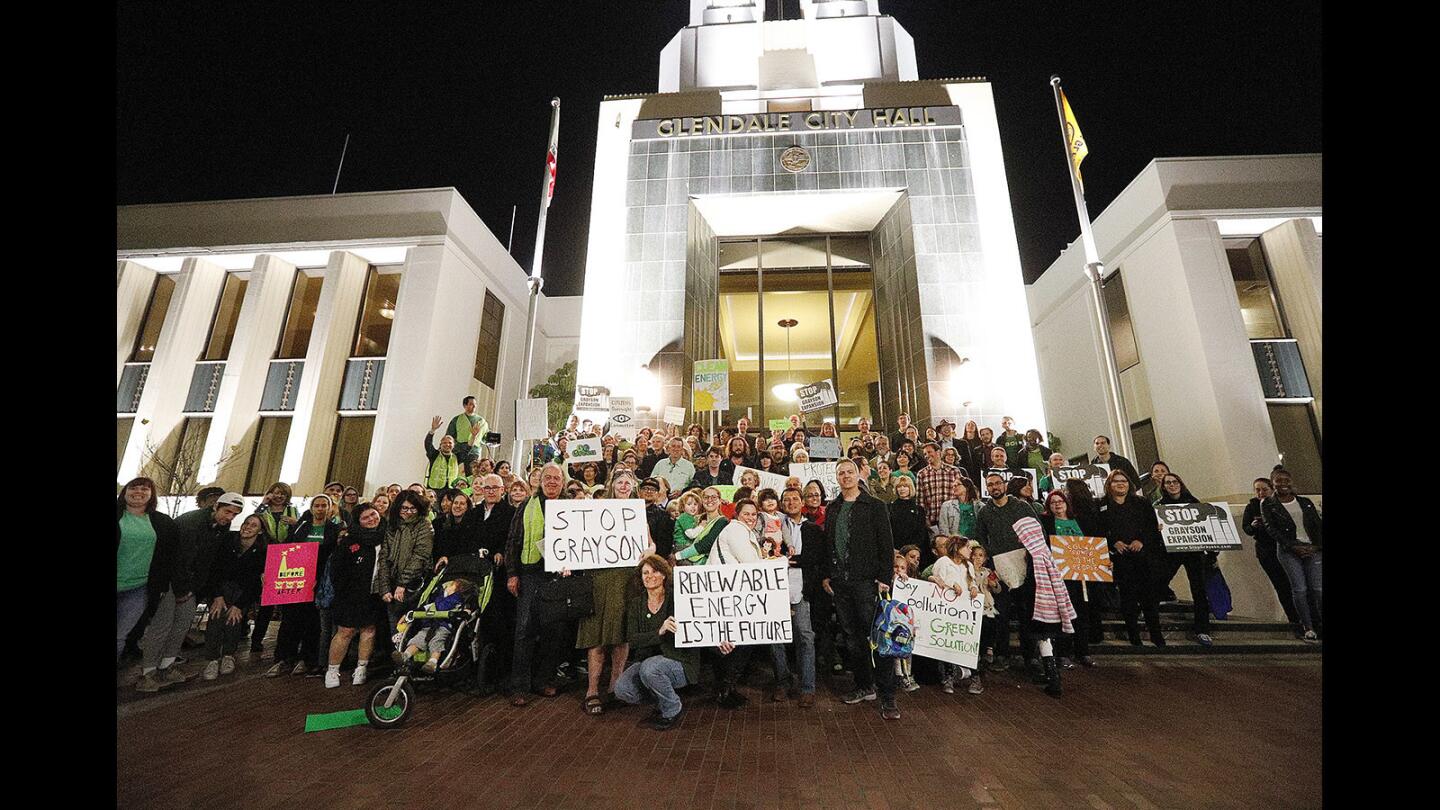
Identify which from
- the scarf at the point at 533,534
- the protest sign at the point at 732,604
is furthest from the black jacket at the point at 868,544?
the scarf at the point at 533,534

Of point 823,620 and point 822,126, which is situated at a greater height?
point 822,126

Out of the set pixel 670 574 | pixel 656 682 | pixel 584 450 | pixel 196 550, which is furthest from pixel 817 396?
pixel 196 550

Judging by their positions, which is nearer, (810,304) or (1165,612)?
(1165,612)

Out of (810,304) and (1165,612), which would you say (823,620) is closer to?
(1165,612)

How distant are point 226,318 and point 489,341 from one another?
8.01 m

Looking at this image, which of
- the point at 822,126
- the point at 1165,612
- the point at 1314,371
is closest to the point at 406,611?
the point at 1165,612

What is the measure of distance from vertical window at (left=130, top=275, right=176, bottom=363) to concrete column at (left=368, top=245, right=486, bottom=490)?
29.4 ft

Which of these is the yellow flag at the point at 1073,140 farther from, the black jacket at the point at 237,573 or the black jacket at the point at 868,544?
the black jacket at the point at 237,573

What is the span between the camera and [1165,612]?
8180mm

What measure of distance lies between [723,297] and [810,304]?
2.84 meters

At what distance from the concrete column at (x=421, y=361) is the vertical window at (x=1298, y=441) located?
2063cm
